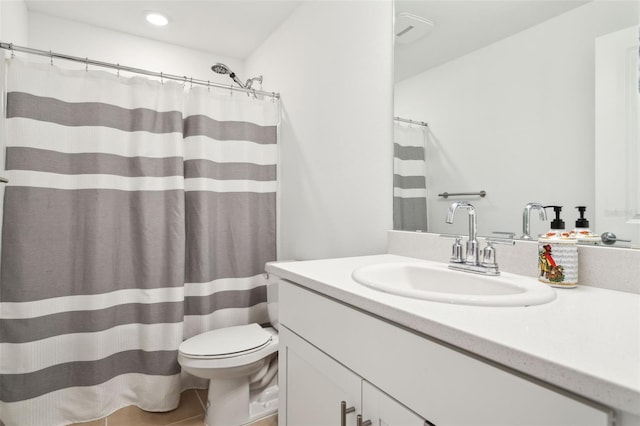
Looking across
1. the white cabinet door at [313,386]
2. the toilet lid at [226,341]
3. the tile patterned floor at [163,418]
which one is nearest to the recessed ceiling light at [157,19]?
the toilet lid at [226,341]

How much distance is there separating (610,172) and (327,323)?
0.82 m

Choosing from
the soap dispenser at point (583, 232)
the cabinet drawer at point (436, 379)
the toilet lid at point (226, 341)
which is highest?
the soap dispenser at point (583, 232)

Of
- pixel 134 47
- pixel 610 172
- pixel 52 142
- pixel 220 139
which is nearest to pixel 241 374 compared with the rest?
pixel 220 139

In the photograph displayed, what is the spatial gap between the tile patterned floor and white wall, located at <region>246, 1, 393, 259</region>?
3.31ft

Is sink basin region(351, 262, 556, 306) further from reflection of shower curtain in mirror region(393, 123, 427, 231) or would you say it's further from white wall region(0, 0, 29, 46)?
white wall region(0, 0, 29, 46)

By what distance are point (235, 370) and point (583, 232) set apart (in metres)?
1.47

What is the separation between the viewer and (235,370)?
1.57m

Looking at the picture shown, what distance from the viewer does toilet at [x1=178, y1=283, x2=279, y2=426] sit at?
60.9 inches

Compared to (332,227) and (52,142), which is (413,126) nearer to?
(332,227)

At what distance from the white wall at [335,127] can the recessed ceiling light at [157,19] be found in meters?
0.77

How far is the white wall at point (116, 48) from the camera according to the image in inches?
87.8

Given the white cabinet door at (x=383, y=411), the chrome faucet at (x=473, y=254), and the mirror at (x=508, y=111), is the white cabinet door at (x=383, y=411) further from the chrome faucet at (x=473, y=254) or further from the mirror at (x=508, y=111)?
the mirror at (x=508, y=111)

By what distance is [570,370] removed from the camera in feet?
1.38

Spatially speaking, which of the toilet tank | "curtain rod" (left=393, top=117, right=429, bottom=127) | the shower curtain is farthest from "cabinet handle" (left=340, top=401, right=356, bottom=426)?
the shower curtain
